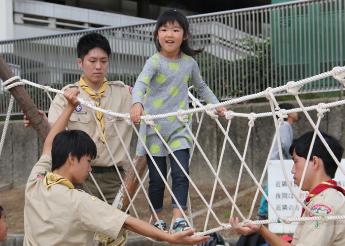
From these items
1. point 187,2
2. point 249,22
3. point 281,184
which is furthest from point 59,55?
point 187,2

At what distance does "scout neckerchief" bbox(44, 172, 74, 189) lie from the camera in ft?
10.2

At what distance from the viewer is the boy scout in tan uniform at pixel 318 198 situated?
9.32ft

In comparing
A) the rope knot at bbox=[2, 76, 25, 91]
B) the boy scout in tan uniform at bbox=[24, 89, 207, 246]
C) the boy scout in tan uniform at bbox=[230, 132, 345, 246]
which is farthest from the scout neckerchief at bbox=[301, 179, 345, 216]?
the rope knot at bbox=[2, 76, 25, 91]

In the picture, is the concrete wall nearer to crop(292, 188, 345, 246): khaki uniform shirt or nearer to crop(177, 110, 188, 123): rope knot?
crop(177, 110, 188, 123): rope knot

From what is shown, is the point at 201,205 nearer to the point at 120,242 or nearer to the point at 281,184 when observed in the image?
the point at 281,184

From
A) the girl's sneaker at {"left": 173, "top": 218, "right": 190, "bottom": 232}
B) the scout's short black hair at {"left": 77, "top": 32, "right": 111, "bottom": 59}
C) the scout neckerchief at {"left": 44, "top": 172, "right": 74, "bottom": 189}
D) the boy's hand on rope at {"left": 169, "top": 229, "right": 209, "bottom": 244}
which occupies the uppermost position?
the scout's short black hair at {"left": 77, "top": 32, "right": 111, "bottom": 59}

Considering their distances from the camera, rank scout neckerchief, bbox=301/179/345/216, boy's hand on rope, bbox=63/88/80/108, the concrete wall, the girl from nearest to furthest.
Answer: scout neckerchief, bbox=301/179/345/216, boy's hand on rope, bbox=63/88/80/108, the girl, the concrete wall

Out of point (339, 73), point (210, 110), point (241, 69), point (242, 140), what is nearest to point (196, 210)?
point (242, 140)

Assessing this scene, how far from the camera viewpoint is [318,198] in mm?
2920

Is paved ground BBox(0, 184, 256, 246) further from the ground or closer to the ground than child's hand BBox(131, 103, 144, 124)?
closer to the ground

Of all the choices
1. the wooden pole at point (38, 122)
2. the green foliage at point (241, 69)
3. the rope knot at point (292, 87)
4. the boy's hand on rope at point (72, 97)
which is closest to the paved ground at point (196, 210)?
the green foliage at point (241, 69)

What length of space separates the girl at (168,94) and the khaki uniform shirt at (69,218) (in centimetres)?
68

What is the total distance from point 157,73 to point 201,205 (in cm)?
321

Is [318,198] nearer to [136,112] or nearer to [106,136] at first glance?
[136,112]
